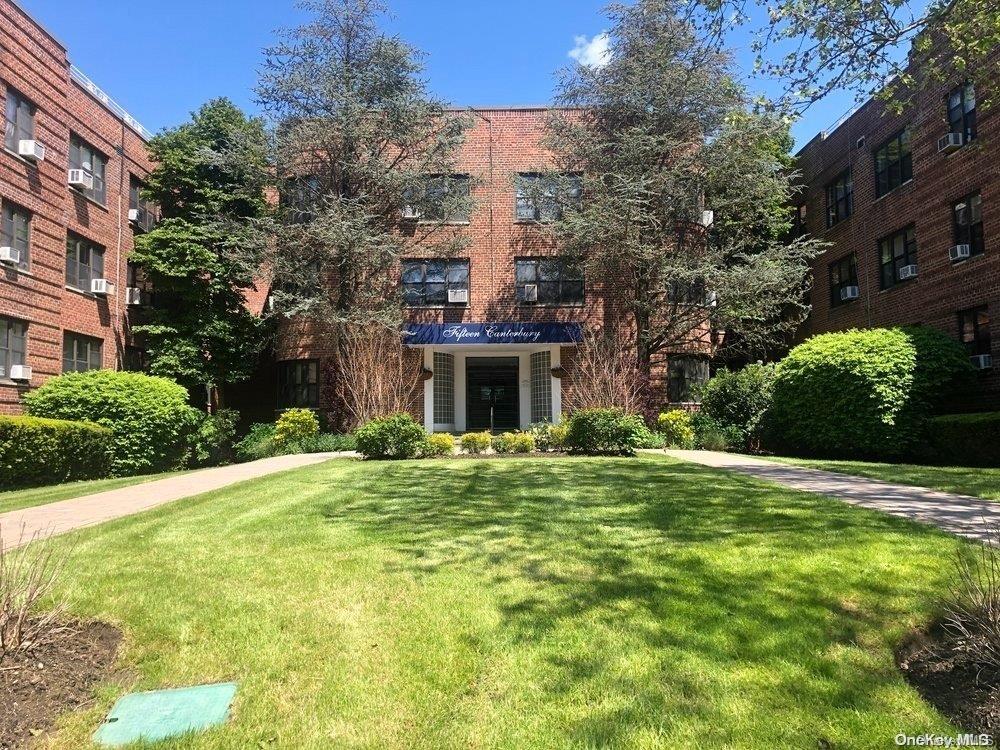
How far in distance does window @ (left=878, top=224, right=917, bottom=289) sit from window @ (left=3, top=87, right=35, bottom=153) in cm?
2459

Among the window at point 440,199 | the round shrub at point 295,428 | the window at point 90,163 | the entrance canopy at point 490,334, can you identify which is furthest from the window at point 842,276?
the window at point 90,163

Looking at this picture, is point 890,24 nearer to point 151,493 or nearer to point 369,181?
point 151,493

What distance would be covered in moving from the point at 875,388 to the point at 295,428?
51.5 feet

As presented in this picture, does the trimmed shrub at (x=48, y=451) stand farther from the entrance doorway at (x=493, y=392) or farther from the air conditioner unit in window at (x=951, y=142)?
the air conditioner unit in window at (x=951, y=142)

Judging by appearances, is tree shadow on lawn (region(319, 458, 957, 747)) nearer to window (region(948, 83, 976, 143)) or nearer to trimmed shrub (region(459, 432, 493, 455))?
trimmed shrub (region(459, 432, 493, 455))

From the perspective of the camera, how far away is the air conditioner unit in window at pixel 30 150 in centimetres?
1636

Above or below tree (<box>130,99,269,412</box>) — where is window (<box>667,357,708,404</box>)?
below

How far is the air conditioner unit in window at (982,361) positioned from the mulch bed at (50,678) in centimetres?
1815

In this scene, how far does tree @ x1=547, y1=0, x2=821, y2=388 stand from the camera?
1934cm

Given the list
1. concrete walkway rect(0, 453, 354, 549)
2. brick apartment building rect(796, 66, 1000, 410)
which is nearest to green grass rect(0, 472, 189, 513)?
concrete walkway rect(0, 453, 354, 549)

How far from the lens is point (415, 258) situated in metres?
22.6

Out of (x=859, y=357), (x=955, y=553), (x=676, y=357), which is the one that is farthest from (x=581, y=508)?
(x=676, y=357)

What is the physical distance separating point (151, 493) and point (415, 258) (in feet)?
45.8

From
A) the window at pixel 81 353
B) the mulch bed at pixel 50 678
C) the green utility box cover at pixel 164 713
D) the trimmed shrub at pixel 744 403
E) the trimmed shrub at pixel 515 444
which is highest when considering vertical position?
the window at pixel 81 353
